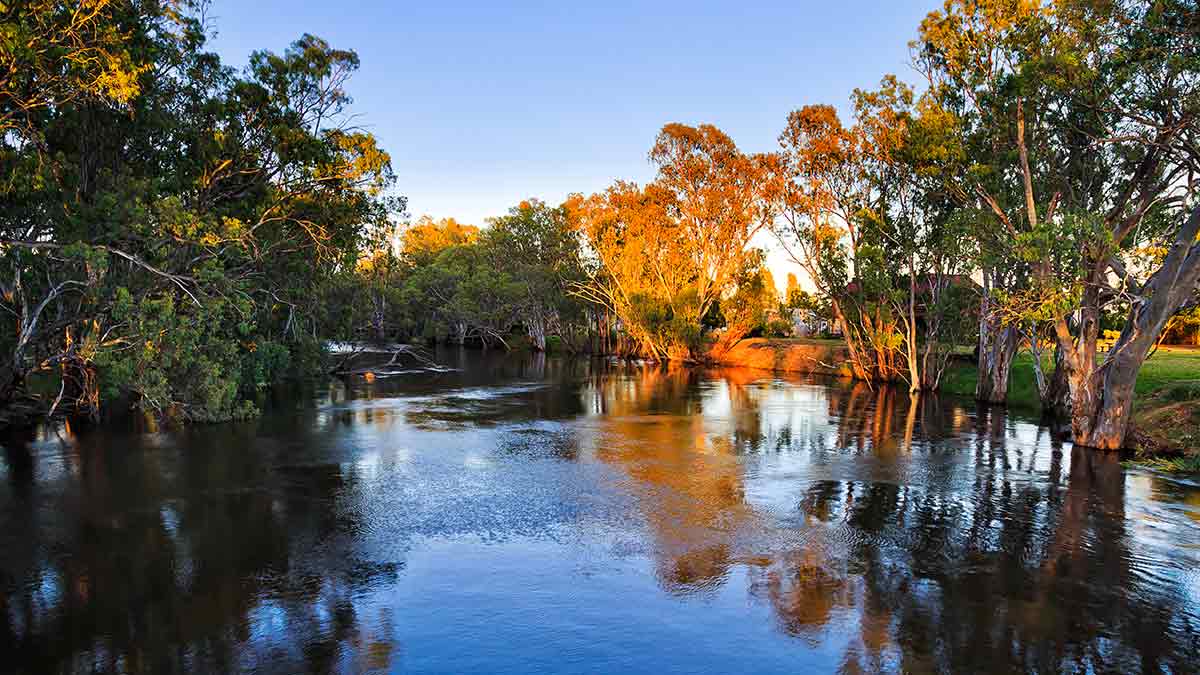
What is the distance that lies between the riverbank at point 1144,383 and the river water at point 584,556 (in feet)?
5.53

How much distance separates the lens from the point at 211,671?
264 inches

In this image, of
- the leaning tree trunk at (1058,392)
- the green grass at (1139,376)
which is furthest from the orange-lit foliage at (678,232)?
the leaning tree trunk at (1058,392)

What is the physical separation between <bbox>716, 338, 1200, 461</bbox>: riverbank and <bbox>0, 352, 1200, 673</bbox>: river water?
168 cm

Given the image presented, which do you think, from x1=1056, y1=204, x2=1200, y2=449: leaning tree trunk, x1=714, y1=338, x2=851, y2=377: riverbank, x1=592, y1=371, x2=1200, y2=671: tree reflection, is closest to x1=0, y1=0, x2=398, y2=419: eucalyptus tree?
x1=592, y1=371, x2=1200, y2=671: tree reflection

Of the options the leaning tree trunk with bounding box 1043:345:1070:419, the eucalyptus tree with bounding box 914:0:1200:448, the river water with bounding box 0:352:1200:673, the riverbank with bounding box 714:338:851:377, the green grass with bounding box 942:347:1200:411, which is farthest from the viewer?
the riverbank with bounding box 714:338:851:377

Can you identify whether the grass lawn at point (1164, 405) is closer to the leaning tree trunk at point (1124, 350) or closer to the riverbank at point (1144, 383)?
the riverbank at point (1144, 383)

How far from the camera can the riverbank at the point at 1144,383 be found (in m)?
18.5

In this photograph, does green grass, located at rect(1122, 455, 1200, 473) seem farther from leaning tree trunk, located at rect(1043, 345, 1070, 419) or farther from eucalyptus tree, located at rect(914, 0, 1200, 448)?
leaning tree trunk, located at rect(1043, 345, 1070, 419)

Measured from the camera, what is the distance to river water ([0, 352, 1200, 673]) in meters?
7.38

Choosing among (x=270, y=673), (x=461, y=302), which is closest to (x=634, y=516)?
(x=270, y=673)

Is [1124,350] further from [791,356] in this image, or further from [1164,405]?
[791,356]

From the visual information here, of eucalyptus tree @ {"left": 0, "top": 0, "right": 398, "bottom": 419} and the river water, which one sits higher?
eucalyptus tree @ {"left": 0, "top": 0, "right": 398, "bottom": 419}

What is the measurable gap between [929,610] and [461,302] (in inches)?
2672

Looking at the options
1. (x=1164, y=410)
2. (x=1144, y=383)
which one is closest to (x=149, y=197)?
(x=1164, y=410)
